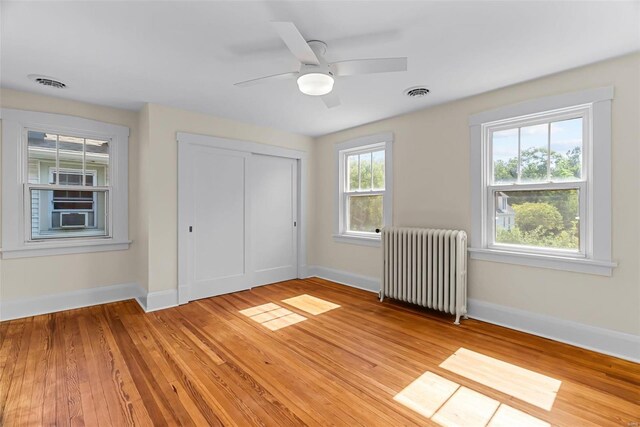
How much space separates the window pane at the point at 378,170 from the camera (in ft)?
14.2

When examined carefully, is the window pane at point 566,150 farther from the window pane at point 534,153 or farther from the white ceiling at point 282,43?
the white ceiling at point 282,43

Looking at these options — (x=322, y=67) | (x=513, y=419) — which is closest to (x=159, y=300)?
(x=322, y=67)

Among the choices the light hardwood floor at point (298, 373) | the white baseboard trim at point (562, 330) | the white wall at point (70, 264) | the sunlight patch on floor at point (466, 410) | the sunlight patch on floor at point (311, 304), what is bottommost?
the sunlight patch on floor at point (466, 410)

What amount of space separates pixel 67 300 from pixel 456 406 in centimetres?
417

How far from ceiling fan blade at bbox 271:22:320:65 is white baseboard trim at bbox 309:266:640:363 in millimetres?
2965

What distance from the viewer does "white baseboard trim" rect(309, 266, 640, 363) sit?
239 centimetres

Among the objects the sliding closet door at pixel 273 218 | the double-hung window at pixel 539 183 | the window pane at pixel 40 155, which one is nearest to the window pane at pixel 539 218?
the double-hung window at pixel 539 183

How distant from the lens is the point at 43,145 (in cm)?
Result: 342

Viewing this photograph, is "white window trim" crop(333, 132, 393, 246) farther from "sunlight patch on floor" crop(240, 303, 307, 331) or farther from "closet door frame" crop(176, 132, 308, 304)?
"sunlight patch on floor" crop(240, 303, 307, 331)

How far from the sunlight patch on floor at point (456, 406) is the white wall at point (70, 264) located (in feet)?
12.2

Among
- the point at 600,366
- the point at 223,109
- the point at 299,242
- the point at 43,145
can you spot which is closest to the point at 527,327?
the point at 600,366

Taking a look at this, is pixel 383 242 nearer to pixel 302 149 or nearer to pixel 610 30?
pixel 302 149

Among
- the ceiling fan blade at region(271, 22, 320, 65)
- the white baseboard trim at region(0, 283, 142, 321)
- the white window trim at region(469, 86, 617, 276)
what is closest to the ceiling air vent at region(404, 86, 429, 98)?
the white window trim at region(469, 86, 617, 276)

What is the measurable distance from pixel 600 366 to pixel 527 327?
0.64 m
